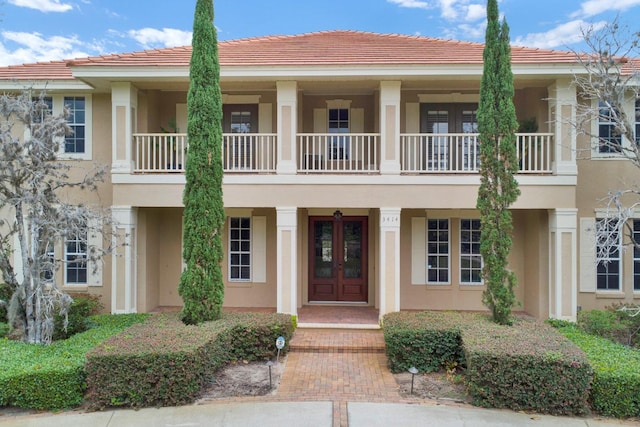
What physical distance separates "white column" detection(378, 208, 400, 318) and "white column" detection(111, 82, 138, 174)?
6067 millimetres

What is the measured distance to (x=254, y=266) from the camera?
10773mm

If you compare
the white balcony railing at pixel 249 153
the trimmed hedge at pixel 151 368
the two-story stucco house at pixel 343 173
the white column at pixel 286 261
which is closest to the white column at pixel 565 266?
the two-story stucco house at pixel 343 173

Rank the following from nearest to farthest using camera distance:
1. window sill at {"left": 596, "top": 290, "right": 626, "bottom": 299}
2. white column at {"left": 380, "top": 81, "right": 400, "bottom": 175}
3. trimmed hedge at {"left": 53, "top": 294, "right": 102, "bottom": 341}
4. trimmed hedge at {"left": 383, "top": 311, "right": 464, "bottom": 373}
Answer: trimmed hedge at {"left": 383, "top": 311, "right": 464, "bottom": 373}, trimmed hedge at {"left": 53, "top": 294, "right": 102, "bottom": 341}, white column at {"left": 380, "top": 81, "right": 400, "bottom": 175}, window sill at {"left": 596, "top": 290, "right": 626, "bottom": 299}

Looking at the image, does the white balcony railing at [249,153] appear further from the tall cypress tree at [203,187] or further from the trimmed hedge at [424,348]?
the trimmed hedge at [424,348]

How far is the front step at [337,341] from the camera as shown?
7.95 m

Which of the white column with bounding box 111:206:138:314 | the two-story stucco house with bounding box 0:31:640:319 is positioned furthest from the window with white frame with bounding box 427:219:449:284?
the white column with bounding box 111:206:138:314

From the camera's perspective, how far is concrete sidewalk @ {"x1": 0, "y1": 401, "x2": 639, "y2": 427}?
5145 millimetres

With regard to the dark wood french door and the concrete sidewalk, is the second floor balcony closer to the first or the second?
the dark wood french door

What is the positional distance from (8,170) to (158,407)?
4903 millimetres

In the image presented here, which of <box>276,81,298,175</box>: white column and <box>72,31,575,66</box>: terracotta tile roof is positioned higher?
<box>72,31,575,66</box>: terracotta tile roof

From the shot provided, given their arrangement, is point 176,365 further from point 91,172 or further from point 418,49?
point 418,49

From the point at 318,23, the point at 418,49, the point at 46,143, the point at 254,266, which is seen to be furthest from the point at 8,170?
the point at 318,23

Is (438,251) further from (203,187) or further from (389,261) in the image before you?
(203,187)

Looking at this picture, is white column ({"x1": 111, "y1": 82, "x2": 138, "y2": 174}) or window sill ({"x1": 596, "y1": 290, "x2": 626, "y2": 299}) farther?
window sill ({"x1": 596, "y1": 290, "x2": 626, "y2": 299})
